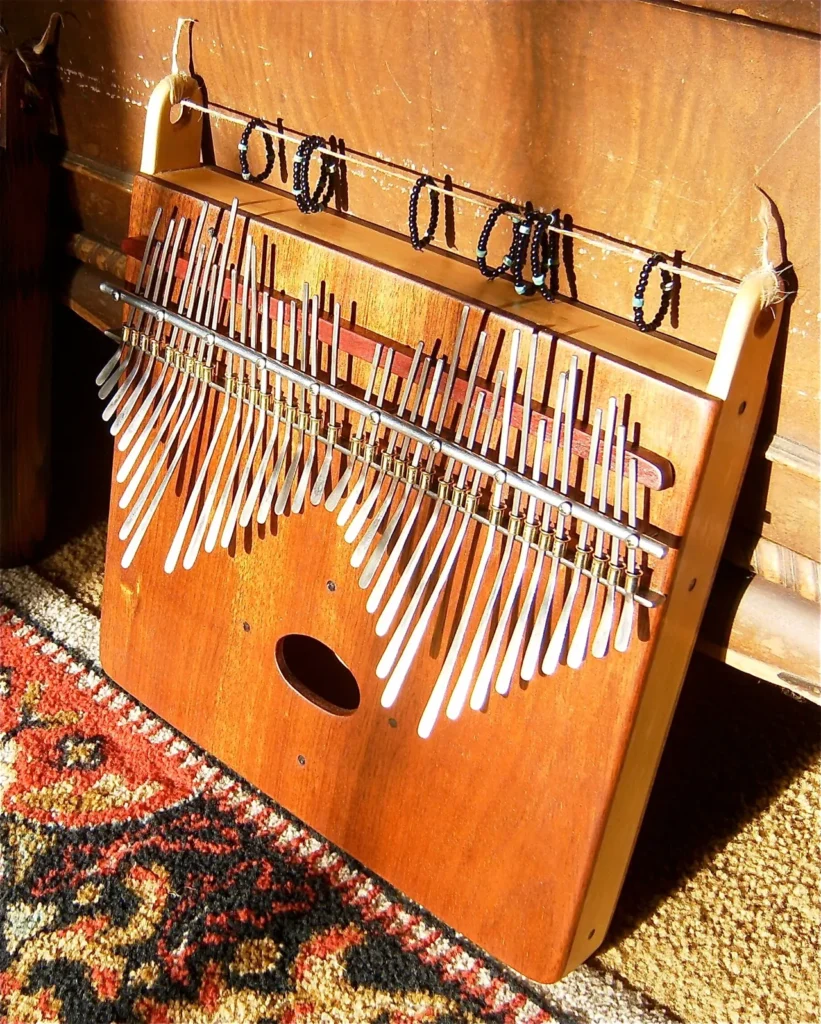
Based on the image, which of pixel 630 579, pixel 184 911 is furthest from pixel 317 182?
pixel 184 911

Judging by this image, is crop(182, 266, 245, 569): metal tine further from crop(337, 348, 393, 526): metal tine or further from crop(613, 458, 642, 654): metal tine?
crop(613, 458, 642, 654): metal tine

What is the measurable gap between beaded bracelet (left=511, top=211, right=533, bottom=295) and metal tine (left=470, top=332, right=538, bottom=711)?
0.06m

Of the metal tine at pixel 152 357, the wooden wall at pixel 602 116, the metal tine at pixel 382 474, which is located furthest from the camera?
the metal tine at pixel 152 357

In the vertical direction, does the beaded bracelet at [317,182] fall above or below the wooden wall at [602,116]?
below

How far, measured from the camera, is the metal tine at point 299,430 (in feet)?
2.44

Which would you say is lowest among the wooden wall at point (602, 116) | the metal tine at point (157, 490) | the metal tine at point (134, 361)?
the metal tine at point (157, 490)

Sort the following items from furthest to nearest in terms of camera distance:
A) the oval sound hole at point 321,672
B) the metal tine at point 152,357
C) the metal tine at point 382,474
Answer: the oval sound hole at point 321,672 < the metal tine at point 152,357 < the metal tine at point 382,474

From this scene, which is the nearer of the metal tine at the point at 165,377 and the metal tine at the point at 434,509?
the metal tine at the point at 434,509

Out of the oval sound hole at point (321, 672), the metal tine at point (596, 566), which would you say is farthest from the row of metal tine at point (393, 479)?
the oval sound hole at point (321, 672)

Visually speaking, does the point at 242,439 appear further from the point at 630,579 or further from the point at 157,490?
the point at 630,579

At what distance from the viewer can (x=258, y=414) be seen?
0.80 m

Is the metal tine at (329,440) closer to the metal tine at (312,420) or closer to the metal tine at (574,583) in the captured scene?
the metal tine at (312,420)

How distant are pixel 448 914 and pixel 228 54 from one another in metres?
0.66

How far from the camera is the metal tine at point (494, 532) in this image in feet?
2.17
